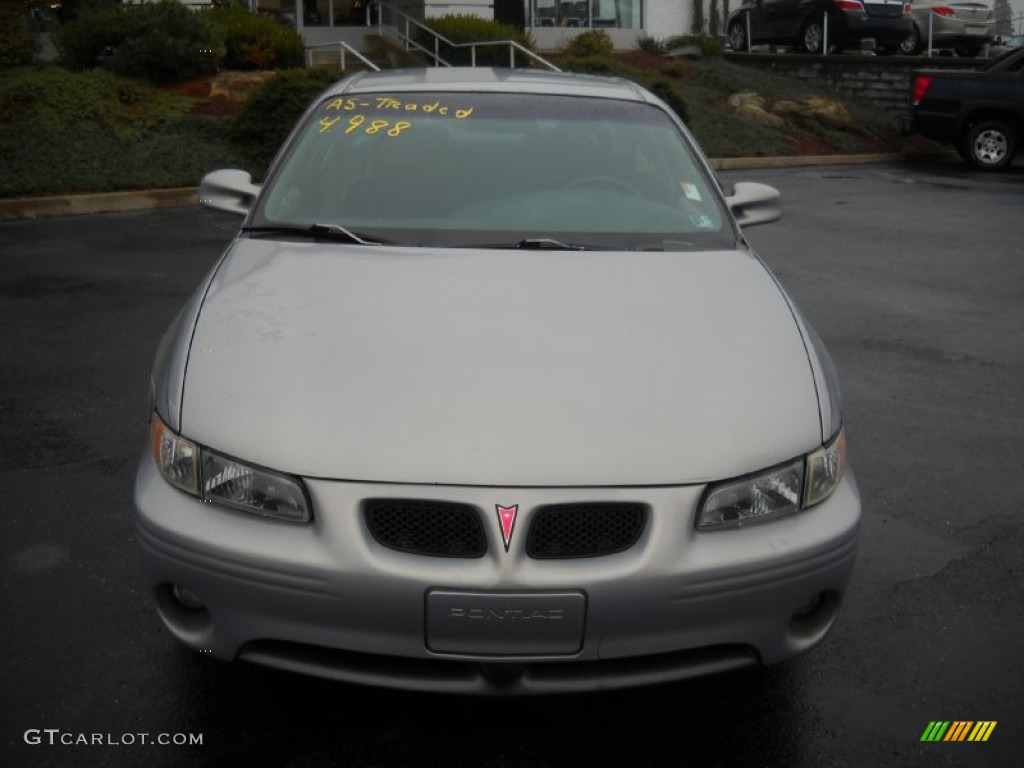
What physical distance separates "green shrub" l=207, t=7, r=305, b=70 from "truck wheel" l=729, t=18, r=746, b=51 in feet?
43.0

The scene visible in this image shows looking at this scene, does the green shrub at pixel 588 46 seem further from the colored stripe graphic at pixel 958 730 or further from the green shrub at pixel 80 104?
the colored stripe graphic at pixel 958 730

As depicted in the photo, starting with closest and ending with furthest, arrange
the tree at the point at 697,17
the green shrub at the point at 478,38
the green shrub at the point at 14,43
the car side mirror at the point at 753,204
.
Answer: the car side mirror at the point at 753,204 < the green shrub at the point at 14,43 < the green shrub at the point at 478,38 < the tree at the point at 697,17

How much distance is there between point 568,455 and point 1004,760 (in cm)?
136

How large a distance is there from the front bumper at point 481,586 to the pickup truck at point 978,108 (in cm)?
1617

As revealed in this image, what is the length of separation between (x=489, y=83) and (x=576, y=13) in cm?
2166

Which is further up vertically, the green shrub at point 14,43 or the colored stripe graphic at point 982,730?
the green shrub at point 14,43

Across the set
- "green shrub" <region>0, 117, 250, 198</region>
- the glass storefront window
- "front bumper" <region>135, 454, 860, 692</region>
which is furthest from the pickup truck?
"front bumper" <region>135, 454, 860, 692</region>

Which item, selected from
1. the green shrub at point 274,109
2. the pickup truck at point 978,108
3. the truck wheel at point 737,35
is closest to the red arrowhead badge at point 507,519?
the green shrub at point 274,109

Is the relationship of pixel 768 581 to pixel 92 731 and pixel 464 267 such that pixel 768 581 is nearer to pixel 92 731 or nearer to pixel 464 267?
pixel 464 267

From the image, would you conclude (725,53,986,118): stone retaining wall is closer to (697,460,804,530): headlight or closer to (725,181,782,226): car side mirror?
(725,181,782,226): car side mirror

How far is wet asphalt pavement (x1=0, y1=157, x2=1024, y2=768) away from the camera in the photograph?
2.85 meters

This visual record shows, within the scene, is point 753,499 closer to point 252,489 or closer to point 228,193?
point 252,489

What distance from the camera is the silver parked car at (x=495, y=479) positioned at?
2.48 metres

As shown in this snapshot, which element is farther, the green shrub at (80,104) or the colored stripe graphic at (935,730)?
the green shrub at (80,104)
